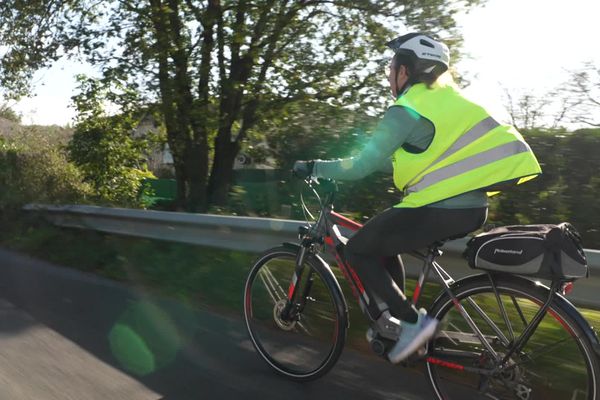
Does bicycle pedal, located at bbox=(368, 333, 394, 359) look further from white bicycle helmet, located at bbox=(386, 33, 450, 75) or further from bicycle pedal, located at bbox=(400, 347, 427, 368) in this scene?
white bicycle helmet, located at bbox=(386, 33, 450, 75)

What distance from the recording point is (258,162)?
919cm

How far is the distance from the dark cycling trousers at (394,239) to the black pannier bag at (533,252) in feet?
0.47

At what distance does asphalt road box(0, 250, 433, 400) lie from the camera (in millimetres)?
3711

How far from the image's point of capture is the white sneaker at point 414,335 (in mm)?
3338

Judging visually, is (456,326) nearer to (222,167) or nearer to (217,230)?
(217,230)

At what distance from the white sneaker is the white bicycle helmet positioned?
1.33 m

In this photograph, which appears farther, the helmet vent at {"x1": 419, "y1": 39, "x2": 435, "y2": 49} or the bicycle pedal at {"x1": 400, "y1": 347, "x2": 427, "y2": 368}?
the bicycle pedal at {"x1": 400, "y1": 347, "x2": 427, "y2": 368}

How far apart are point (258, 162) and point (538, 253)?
653cm

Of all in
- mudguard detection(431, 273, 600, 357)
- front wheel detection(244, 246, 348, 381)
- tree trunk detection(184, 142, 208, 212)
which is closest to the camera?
mudguard detection(431, 273, 600, 357)

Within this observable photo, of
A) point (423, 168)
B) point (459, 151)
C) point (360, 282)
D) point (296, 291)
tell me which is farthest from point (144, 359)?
point (459, 151)

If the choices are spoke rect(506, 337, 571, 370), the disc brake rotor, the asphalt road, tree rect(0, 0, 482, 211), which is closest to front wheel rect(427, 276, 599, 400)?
spoke rect(506, 337, 571, 370)

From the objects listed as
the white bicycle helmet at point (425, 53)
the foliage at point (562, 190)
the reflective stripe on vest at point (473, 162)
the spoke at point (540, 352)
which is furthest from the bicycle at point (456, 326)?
the foliage at point (562, 190)

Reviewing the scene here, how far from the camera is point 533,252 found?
9.74 ft

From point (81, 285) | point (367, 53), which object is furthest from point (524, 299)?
point (367, 53)
